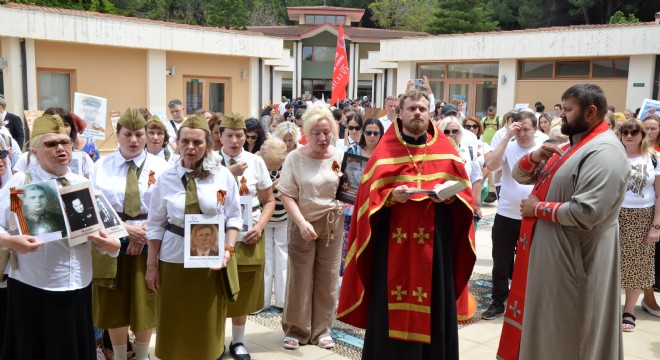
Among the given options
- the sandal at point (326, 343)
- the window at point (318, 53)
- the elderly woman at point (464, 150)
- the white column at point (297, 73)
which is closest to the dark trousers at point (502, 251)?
the elderly woman at point (464, 150)

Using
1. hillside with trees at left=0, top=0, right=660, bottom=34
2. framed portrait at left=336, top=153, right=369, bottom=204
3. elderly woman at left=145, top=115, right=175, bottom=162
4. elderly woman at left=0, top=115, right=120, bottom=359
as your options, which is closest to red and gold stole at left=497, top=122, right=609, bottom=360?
framed portrait at left=336, top=153, right=369, bottom=204

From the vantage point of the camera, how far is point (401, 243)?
4234 millimetres

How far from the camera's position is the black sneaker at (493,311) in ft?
20.9

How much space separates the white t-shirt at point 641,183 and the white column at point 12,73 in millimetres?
13666

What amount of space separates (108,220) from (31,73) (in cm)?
1313

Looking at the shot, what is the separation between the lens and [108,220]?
3.89m

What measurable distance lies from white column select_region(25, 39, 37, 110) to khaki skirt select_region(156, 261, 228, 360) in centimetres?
1282

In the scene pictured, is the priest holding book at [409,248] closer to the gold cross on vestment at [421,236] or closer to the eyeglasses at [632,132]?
the gold cross on vestment at [421,236]

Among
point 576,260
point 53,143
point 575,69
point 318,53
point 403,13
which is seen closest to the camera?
point 53,143

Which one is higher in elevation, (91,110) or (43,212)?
(91,110)

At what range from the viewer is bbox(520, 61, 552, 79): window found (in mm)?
22219

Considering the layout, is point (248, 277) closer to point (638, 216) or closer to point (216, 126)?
point (216, 126)

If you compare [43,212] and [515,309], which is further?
[515,309]

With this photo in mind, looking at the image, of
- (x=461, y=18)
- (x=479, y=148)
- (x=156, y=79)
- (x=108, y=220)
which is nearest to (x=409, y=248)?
(x=108, y=220)
